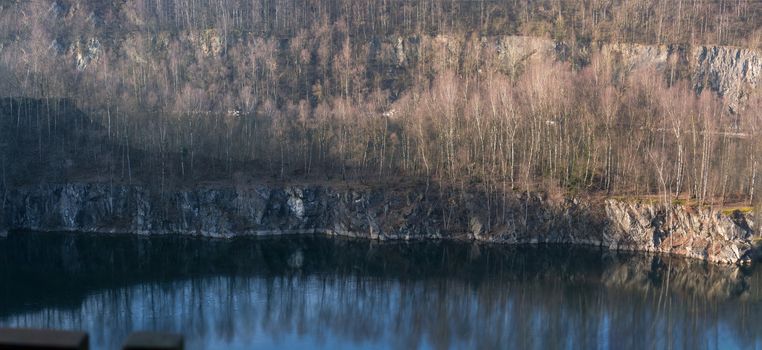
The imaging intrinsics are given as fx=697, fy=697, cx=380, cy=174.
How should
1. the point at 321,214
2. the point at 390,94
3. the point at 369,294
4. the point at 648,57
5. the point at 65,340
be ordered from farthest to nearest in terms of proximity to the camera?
the point at 648,57, the point at 390,94, the point at 321,214, the point at 369,294, the point at 65,340

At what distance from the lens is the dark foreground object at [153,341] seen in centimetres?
256

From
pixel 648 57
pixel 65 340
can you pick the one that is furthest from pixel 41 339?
pixel 648 57

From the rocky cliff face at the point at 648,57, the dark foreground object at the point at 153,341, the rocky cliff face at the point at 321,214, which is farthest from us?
the rocky cliff face at the point at 648,57

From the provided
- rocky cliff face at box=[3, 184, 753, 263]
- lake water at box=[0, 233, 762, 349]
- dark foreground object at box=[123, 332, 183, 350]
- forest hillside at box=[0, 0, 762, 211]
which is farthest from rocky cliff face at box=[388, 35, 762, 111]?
dark foreground object at box=[123, 332, 183, 350]

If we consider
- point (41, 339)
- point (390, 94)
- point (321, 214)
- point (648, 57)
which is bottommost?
point (321, 214)

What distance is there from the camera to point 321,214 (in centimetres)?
3884

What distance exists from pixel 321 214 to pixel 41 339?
119 feet

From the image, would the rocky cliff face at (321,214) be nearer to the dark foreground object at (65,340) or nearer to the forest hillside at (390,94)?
the forest hillside at (390,94)

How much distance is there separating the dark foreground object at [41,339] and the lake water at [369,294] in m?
20.9

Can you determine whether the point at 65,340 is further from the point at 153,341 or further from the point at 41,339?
the point at 153,341

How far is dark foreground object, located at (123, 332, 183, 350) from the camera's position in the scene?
2559 mm

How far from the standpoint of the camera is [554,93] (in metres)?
38.8

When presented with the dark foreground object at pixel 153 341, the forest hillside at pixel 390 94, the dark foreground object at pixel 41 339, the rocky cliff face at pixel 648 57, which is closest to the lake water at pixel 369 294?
the forest hillside at pixel 390 94

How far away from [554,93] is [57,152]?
95.6 feet
